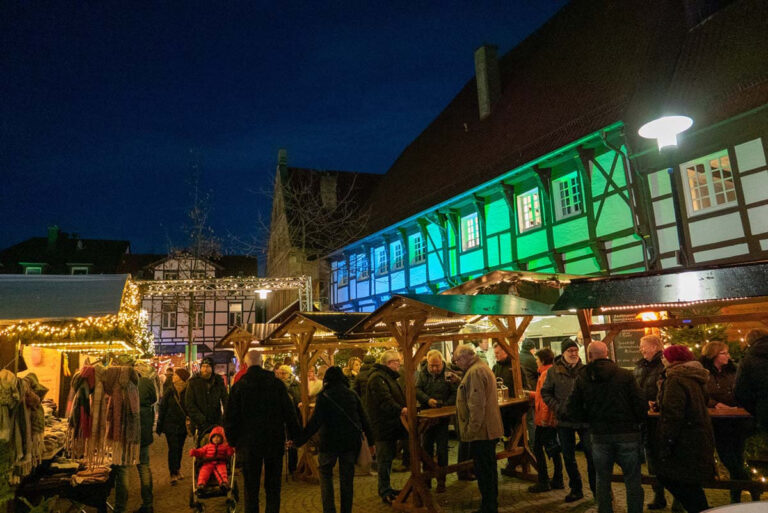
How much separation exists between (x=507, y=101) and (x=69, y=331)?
650 inches

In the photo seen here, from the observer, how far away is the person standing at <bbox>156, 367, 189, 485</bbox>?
9492 mm

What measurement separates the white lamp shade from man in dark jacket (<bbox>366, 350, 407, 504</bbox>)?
4778mm

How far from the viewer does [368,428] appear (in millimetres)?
6266

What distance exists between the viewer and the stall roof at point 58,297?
21.8ft

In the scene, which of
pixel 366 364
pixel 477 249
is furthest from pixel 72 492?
pixel 477 249

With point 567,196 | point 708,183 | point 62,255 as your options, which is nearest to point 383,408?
point 708,183

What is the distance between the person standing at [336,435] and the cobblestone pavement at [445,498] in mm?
1212

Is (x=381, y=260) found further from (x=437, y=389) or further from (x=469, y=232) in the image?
(x=437, y=389)

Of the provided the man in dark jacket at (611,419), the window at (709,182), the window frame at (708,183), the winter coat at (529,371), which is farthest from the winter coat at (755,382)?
the window at (709,182)

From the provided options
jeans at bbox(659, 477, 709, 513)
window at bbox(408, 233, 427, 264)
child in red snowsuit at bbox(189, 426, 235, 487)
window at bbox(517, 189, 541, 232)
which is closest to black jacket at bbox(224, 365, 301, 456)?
child in red snowsuit at bbox(189, 426, 235, 487)

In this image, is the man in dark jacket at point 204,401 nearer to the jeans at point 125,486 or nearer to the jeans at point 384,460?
the jeans at point 125,486

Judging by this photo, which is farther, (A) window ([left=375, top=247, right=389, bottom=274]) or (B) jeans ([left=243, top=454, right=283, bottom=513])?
(A) window ([left=375, top=247, right=389, bottom=274])

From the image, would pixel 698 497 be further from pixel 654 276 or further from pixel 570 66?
pixel 570 66

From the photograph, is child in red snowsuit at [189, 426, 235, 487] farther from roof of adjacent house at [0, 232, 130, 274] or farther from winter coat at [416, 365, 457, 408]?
roof of adjacent house at [0, 232, 130, 274]
